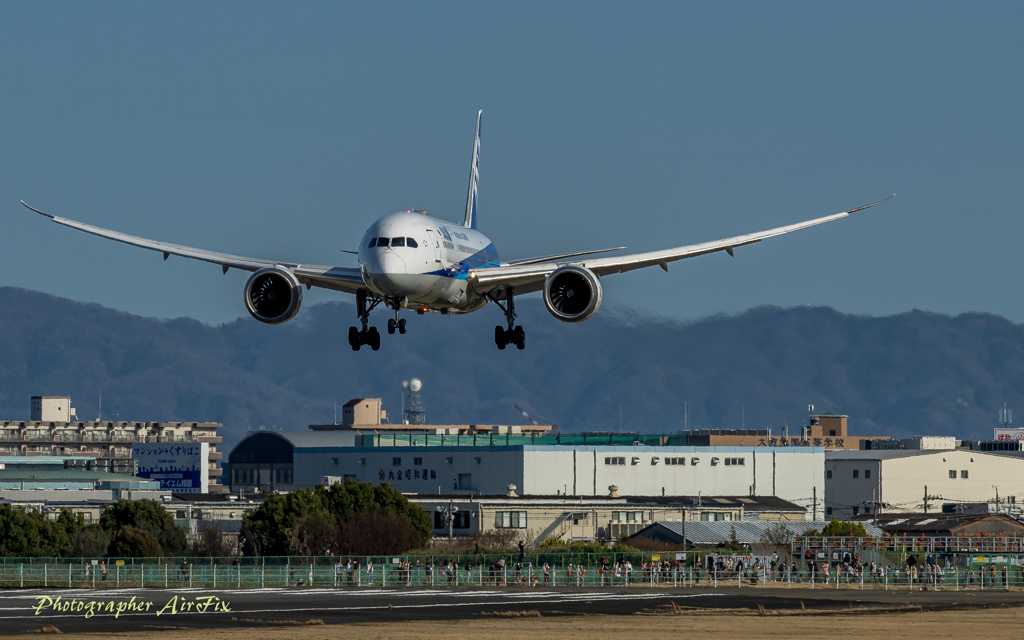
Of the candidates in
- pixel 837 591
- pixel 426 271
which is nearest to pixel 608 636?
pixel 426 271

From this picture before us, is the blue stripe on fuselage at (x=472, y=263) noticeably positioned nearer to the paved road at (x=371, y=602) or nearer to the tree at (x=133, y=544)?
the paved road at (x=371, y=602)

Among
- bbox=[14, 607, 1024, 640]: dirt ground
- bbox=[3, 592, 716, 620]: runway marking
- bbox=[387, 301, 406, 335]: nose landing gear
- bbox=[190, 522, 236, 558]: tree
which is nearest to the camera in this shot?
bbox=[387, 301, 406, 335]: nose landing gear

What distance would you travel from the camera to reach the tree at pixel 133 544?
130625mm

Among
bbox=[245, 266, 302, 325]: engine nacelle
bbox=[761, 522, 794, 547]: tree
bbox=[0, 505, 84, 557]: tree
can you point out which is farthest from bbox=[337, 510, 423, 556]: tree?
bbox=[245, 266, 302, 325]: engine nacelle

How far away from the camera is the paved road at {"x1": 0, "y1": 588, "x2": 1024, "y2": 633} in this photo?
82.2 metres

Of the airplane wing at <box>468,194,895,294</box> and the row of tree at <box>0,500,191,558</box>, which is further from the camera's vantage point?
the row of tree at <box>0,500,191,558</box>

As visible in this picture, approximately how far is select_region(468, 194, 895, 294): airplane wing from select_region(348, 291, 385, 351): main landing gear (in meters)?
4.80

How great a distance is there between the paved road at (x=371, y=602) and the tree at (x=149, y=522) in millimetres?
31861

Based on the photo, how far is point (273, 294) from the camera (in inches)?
2849

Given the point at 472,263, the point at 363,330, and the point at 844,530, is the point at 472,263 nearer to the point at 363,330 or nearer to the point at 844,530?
the point at 363,330

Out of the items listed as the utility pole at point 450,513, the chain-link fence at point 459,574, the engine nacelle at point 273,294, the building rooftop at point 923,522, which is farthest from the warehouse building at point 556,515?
the engine nacelle at point 273,294

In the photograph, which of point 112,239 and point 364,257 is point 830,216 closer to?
point 364,257

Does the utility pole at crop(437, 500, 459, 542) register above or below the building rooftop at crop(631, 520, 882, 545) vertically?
above

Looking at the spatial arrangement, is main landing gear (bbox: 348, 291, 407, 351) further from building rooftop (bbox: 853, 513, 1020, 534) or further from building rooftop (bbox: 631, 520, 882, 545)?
building rooftop (bbox: 853, 513, 1020, 534)
